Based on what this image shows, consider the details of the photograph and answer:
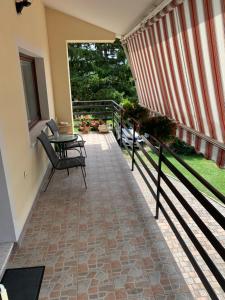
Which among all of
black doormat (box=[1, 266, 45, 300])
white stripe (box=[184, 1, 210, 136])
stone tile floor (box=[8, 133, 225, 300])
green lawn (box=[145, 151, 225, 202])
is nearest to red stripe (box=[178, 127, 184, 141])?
white stripe (box=[184, 1, 210, 136])

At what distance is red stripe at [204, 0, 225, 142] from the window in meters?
3.27

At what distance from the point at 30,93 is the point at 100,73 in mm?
11257

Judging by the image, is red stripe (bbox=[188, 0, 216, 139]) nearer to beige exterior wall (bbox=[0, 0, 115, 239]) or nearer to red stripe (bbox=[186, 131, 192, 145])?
red stripe (bbox=[186, 131, 192, 145])

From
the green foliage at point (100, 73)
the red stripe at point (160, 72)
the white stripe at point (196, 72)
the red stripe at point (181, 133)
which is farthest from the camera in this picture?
the green foliage at point (100, 73)

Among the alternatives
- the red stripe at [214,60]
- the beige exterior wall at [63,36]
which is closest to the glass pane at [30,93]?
the beige exterior wall at [63,36]

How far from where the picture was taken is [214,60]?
2236 mm

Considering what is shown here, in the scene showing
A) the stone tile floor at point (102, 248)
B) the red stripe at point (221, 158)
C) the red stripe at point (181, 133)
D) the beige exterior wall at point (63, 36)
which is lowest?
the stone tile floor at point (102, 248)

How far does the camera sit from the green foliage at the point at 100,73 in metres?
15.0

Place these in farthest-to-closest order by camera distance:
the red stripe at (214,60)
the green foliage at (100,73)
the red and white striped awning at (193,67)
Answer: the green foliage at (100,73)
the red and white striped awning at (193,67)
the red stripe at (214,60)

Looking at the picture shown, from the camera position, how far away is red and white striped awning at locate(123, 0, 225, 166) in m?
2.18

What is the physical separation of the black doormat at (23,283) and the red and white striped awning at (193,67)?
1.87 metres

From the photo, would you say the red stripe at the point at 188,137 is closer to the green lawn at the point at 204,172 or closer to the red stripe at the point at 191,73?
the red stripe at the point at 191,73

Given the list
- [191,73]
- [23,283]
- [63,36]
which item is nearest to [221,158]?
[191,73]

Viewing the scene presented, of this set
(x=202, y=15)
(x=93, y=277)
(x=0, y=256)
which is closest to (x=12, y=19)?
(x=202, y=15)
